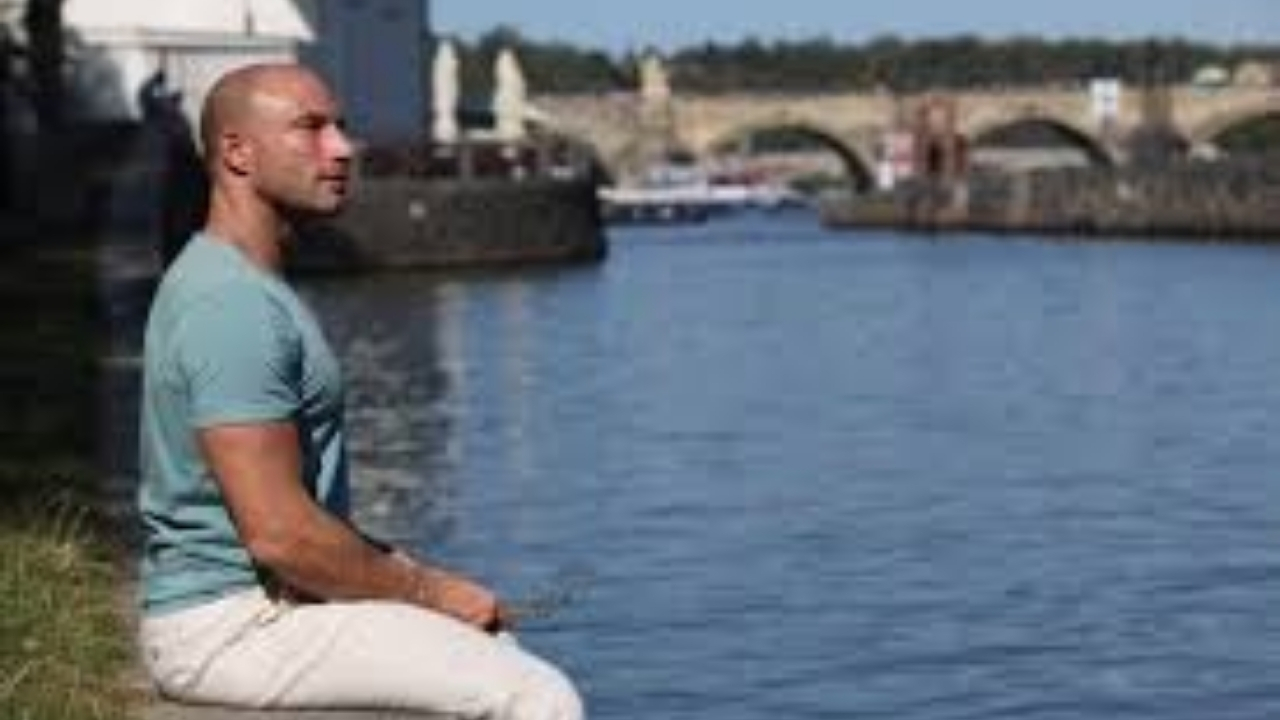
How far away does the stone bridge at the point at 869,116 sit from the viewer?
14125 centimetres

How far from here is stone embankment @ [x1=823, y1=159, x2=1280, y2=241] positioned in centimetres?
9006

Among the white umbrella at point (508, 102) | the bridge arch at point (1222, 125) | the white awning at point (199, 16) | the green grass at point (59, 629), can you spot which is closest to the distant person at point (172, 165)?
the white awning at point (199, 16)

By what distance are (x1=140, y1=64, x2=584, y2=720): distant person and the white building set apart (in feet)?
158

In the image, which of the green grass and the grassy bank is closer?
the green grass

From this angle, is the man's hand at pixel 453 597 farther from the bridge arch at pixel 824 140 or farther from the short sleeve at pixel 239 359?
the bridge arch at pixel 824 140

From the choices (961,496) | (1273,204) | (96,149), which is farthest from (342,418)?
(1273,204)

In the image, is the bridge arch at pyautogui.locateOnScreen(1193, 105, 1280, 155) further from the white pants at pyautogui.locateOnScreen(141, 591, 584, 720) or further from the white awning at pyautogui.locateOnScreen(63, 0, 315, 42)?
the white pants at pyautogui.locateOnScreen(141, 591, 584, 720)

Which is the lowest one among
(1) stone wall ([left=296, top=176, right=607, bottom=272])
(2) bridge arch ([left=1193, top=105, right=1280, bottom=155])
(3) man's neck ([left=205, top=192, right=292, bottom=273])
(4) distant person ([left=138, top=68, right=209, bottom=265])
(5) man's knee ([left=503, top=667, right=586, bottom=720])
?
(2) bridge arch ([left=1193, top=105, right=1280, bottom=155])

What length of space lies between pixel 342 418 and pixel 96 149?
4809 centimetres

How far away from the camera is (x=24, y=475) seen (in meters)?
15.3

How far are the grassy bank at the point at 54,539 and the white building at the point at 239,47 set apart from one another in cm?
3080

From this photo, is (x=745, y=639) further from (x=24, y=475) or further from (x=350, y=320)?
(x=350, y=320)

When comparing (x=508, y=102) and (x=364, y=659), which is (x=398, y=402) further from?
(x=508, y=102)

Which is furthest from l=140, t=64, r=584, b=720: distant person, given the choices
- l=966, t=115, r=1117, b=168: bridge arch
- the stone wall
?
l=966, t=115, r=1117, b=168: bridge arch
